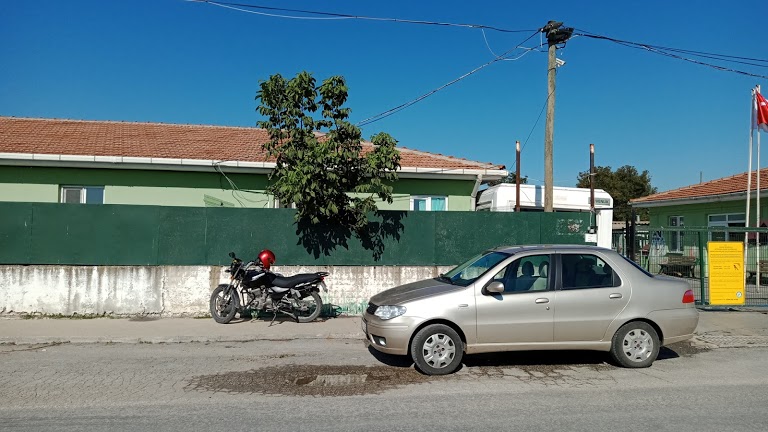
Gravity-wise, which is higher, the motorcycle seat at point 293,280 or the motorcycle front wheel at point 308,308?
the motorcycle seat at point 293,280

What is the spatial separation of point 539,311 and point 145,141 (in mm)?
11314

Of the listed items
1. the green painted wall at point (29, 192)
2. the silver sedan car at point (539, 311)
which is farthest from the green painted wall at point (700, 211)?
the green painted wall at point (29, 192)

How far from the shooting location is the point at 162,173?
12539 mm

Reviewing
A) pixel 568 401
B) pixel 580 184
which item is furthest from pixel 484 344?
pixel 580 184

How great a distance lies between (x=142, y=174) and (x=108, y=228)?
8.64 feet

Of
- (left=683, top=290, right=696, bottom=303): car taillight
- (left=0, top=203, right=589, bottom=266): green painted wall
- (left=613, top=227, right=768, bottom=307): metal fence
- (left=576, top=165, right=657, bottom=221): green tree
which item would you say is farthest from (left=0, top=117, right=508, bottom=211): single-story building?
(left=576, top=165, right=657, bottom=221): green tree

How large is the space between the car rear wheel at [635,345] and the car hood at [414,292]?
212 centimetres

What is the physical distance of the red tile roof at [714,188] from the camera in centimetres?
1800

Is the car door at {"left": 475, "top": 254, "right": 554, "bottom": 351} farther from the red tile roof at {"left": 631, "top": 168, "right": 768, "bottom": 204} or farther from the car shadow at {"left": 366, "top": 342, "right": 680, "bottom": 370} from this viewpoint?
the red tile roof at {"left": 631, "top": 168, "right": 768, "bottom": 204}

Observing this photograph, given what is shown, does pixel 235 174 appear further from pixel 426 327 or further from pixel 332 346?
pixel 426 327

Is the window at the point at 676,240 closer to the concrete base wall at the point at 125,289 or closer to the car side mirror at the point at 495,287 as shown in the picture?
the concrete base wall at the point at 125,289

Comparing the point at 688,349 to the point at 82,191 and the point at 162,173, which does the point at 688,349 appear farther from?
the point at 82,191

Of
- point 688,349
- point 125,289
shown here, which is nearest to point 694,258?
point 688,349

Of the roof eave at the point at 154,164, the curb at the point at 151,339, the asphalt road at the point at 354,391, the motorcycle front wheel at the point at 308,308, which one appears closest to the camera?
the asphalt road at the point at 354,391
